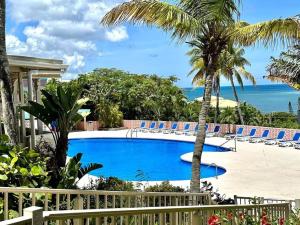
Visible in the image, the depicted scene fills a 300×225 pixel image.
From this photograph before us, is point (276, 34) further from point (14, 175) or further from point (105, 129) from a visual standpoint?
point (105, 129)

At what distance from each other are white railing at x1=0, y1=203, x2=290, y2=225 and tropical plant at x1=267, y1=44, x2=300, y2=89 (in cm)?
1972

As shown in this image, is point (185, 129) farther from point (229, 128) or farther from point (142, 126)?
point (142, 126)

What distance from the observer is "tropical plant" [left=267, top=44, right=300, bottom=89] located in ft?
81.0

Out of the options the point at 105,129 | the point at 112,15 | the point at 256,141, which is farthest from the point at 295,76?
the point at 112,15

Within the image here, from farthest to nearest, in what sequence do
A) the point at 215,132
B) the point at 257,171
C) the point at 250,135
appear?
the point at 215,132, the point at 250,135, the point at 257,171

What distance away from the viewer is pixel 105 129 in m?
32.9

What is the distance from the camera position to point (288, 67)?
2522 centimetres

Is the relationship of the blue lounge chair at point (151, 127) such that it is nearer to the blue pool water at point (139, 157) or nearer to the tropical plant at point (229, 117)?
the blue pool water at point (139, 157)

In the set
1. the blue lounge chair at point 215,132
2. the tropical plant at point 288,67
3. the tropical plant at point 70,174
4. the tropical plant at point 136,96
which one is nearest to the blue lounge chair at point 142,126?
the tropical plant at point 136,96

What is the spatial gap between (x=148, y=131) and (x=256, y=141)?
8892 mm

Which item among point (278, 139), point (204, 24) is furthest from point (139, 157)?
point (204, 24)

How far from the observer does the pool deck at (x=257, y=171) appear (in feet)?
43.9

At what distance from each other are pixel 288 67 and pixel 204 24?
16.0m

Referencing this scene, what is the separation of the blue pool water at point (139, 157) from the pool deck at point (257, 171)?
940 millimetres
